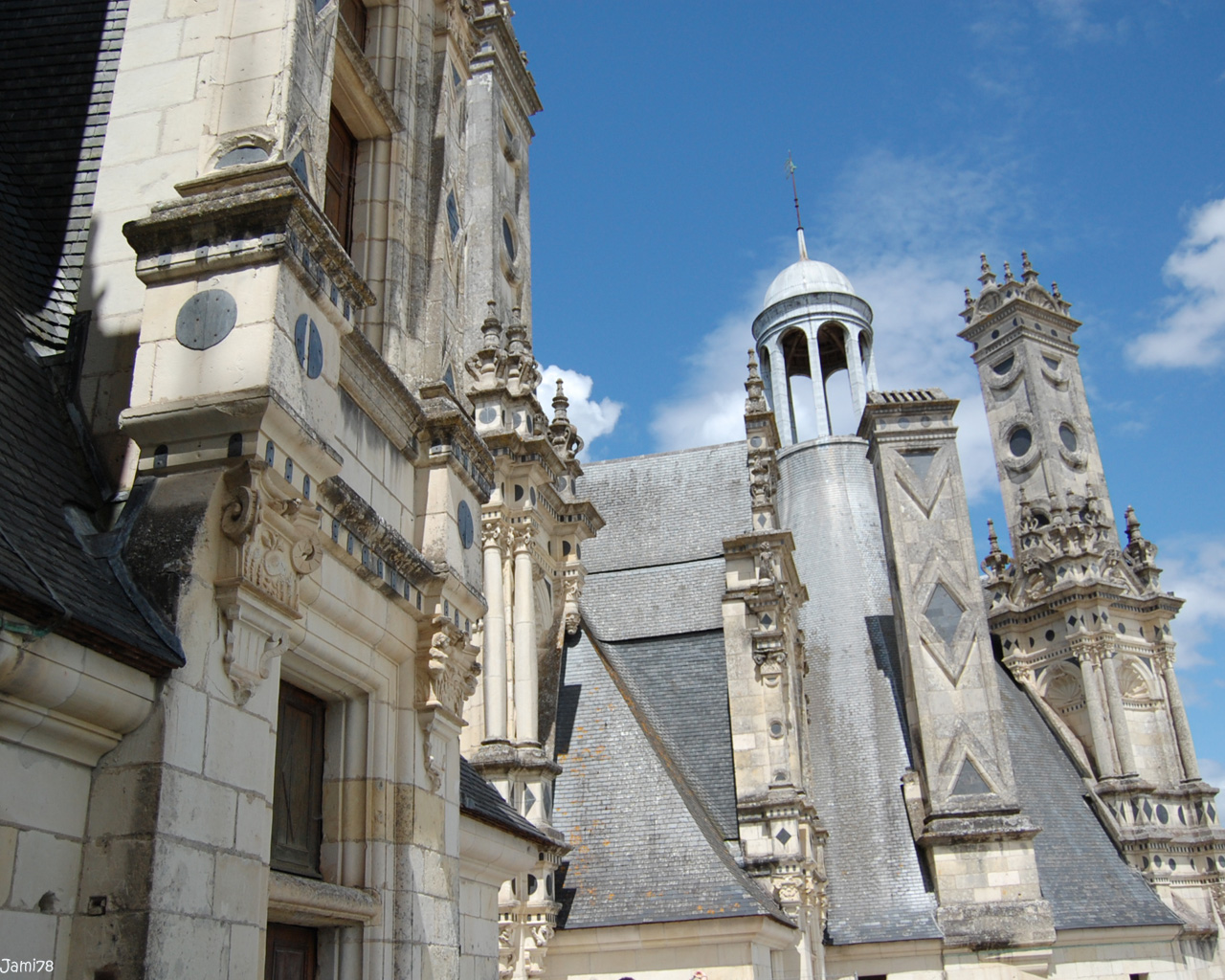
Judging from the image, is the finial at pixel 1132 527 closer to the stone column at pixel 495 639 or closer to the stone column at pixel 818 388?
the stone column at pixel 818 388

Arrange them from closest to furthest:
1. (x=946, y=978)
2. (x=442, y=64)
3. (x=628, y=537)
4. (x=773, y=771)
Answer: (x=442, y=64) → (x=773, y=771) → (x=946, y=978) → (x=628, y=537)

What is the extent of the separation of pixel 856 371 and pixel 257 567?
1391 inches

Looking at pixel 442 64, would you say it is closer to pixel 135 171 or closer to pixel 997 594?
pixel 135 171

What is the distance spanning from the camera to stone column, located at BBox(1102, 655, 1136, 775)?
2847cm

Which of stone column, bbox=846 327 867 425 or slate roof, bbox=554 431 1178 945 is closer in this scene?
slate roof, bbox=554 431 1178 945

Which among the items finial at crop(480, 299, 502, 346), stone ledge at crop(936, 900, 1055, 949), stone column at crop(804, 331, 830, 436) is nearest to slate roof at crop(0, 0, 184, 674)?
finial at crop(480, 299, 502, 346)

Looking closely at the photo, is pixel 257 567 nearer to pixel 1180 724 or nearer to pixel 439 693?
pixel 439 693

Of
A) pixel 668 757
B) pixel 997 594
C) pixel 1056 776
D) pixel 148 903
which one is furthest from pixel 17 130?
pixel 997 594

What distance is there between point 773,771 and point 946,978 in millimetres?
6511

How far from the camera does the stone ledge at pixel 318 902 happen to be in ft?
17.6

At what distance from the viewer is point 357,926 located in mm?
6090

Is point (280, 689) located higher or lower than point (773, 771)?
lower

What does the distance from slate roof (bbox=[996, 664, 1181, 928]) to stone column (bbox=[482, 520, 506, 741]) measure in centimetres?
1353

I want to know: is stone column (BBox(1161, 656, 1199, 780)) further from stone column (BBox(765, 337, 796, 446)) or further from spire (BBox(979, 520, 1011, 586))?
stone column (BBox(765, 337, 796, 446))
